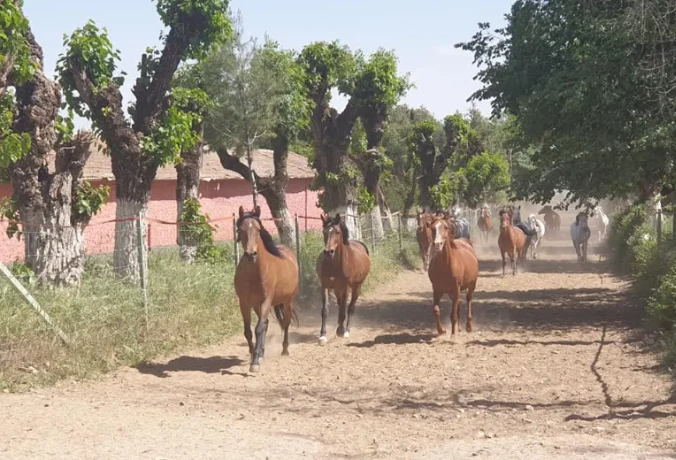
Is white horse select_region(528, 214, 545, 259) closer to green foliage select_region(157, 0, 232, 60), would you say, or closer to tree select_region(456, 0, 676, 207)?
tree select_region(456, 0, 676, 207)

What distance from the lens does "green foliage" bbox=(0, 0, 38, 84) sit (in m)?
9.15

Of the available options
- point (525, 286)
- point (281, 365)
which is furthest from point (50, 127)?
point (525, 286)

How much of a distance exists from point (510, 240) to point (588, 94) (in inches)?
458

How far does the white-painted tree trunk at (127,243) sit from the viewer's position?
13461mm

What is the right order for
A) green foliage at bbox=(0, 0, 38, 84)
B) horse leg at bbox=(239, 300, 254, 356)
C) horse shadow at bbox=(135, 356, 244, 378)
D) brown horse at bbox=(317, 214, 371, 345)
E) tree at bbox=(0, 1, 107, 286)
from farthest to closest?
brown horse at bbox=(317, 214, 371, 345) < tree at bbox=(0, 1, 107, 286) < horse leg at bbox=(239, 300, 254, 356) < horse shadow at bbox=(135, 356, 244, 378) < green foliage at bbox=(0, 0, 38, 84)

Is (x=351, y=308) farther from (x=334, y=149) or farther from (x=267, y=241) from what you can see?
(x=334, y=149)

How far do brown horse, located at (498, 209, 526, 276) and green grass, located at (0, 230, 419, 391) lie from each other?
11204mm

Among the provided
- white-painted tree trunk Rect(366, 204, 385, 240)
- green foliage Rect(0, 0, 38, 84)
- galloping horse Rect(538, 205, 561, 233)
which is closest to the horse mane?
green foliage Rect(0, 0, 38, 84)

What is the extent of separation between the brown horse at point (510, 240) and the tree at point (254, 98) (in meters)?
6.32

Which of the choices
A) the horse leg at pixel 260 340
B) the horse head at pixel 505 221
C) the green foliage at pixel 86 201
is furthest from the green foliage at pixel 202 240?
the horse head at pixel 505 221

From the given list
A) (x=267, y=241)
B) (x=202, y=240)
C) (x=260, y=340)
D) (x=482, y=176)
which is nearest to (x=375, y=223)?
(x=202, y=240)

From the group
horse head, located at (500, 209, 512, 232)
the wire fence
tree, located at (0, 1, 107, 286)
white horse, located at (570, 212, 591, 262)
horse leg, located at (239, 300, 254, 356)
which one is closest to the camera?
the wire fence

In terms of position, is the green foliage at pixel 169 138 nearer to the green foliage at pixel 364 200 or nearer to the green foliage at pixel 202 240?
the green foliage at pixel 202 240

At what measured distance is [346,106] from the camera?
26.1 meters
